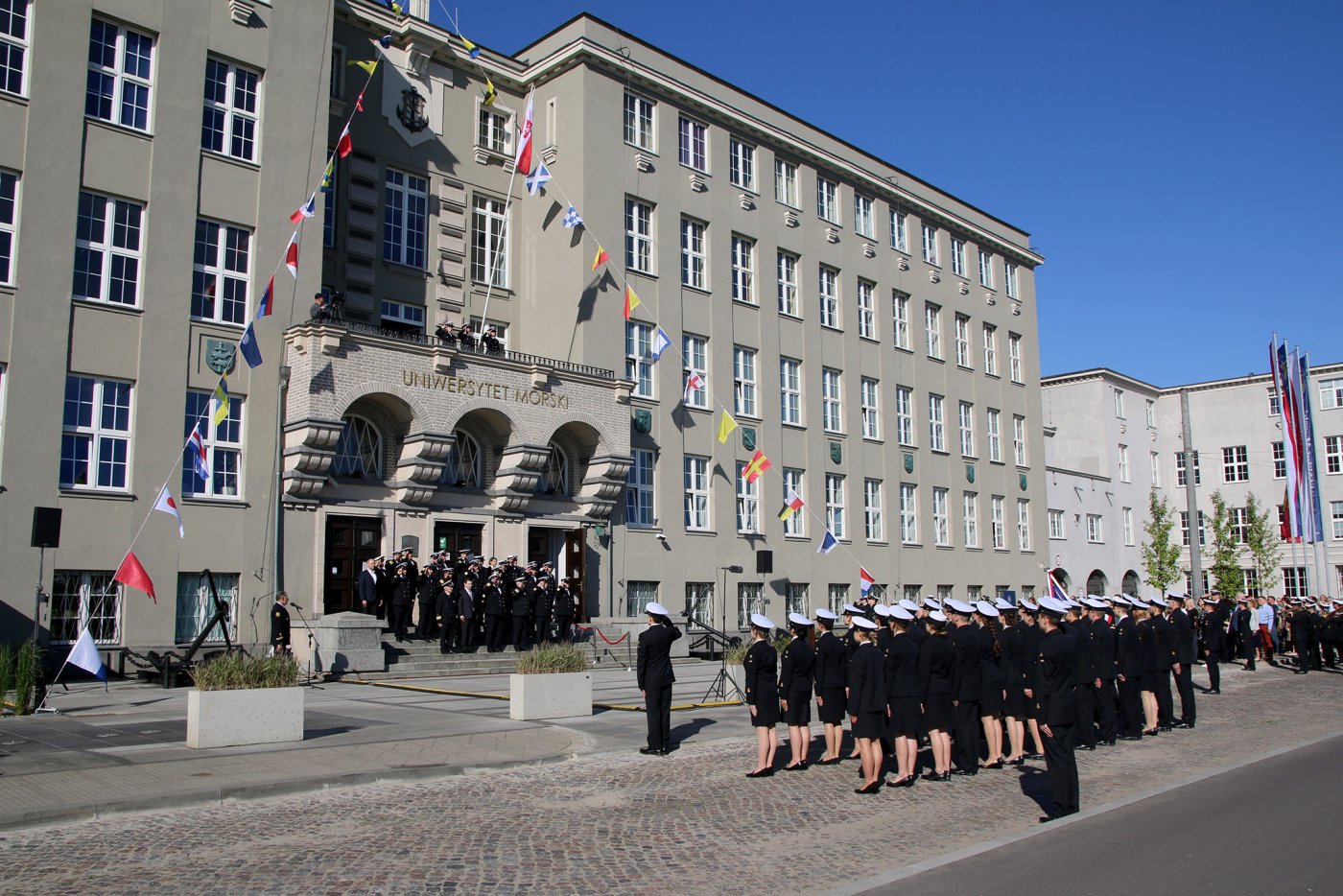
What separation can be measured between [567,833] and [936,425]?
3833 cm

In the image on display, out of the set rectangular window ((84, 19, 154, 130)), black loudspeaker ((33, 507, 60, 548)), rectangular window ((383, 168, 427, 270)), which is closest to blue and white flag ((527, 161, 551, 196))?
rectangular window ((383, 168, 427, 270))

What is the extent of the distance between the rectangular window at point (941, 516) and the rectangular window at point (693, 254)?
14.6 meters

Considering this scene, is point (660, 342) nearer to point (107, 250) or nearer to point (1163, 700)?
point (107, 250)

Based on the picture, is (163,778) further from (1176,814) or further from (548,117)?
(548,117)

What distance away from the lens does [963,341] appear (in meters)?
48.0

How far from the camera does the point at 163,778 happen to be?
10539 millimetres

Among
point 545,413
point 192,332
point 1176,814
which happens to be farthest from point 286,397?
point 1176,814

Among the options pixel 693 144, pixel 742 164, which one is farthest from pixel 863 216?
pixel 693 144

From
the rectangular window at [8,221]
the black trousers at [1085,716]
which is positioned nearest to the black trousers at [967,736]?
the black trousers at [1085,716]

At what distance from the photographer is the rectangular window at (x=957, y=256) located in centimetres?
4781

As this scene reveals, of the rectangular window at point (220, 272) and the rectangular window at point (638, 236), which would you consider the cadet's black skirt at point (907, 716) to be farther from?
the rectangular window at point (638, 236)

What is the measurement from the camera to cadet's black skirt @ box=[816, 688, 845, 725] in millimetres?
13039

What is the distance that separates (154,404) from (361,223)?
8481 millimetres

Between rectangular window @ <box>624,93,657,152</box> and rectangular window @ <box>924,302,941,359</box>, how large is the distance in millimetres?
15797
